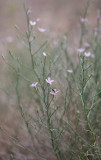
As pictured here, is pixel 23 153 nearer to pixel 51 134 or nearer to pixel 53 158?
pixel 53 158

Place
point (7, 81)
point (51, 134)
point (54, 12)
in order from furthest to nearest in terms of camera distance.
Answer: point (54, 12)
point (7, 81)
point (51, 134)

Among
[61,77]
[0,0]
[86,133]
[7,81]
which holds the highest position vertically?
Result: [0,0]

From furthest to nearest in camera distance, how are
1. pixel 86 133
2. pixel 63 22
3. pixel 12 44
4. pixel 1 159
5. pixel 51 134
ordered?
1. pixel 63 22
2. pixel 12 44
3. pixel 1 159
4. pixel 86 133
5. pixel 51 134

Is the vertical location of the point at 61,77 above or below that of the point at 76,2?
below

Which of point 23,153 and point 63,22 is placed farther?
point 63,22

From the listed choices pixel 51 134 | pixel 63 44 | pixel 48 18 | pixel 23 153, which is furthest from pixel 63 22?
pixel 51 134

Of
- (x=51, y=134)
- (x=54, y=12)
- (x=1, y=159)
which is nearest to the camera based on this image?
(x=51, y=134)

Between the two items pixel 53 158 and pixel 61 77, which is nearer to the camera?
pixel 53 158

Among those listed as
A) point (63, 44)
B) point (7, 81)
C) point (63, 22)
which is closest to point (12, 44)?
point (7, 81)

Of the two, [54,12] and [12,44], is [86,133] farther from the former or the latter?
[54,12]
